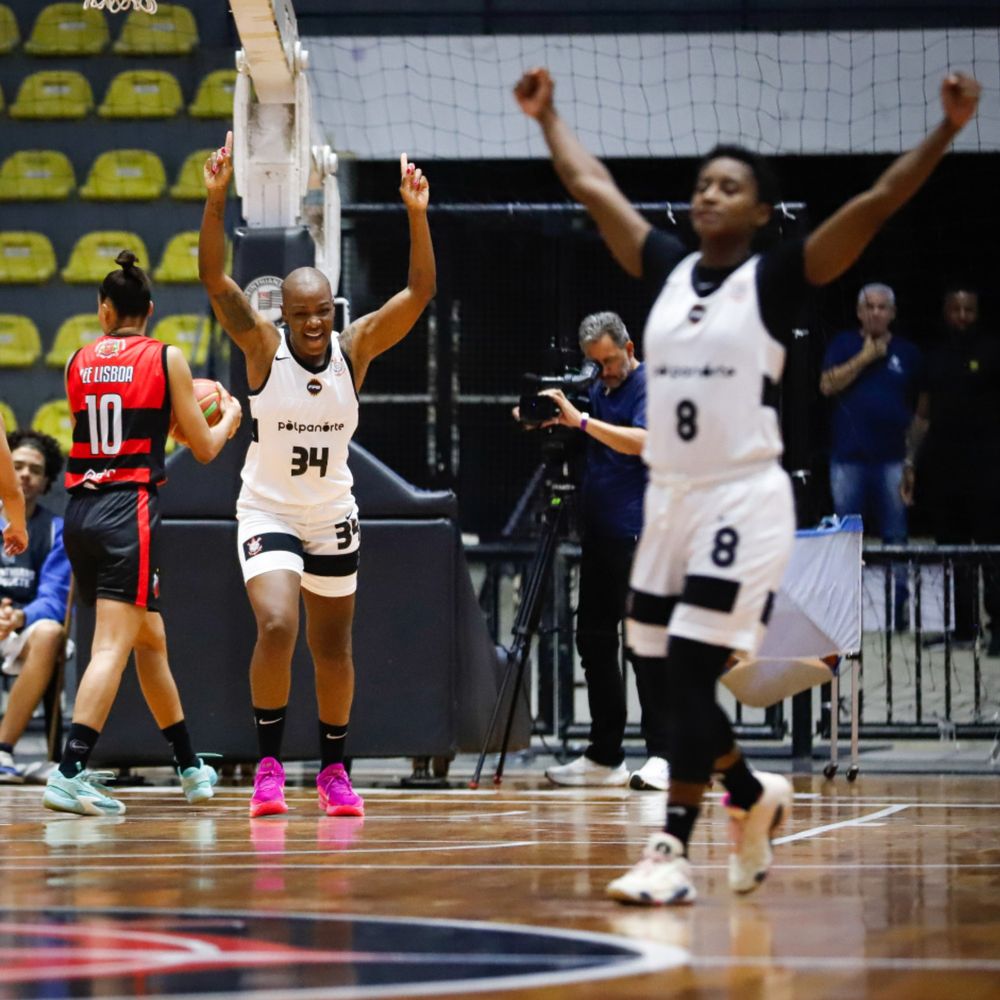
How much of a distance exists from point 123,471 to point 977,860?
343cm

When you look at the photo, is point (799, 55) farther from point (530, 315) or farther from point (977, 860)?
point (977, 860)

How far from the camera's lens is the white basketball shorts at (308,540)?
6434 millimetres

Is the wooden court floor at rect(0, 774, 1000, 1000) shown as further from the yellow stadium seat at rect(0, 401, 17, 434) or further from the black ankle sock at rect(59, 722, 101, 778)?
the yellow stadium seat at rect(0, 401, 17, 434)

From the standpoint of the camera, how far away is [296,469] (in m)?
6.50

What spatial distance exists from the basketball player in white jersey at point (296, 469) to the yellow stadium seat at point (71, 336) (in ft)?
27.0

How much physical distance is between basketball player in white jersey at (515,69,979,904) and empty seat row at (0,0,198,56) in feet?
41.3

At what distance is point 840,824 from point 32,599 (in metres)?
4.37

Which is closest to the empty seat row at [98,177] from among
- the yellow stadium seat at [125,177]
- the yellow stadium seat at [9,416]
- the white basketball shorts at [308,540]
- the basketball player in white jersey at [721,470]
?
the yellow stadium seat at [125,177]

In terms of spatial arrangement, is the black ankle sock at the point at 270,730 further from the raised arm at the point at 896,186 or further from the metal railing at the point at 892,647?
the raised arm at the point at 896,186

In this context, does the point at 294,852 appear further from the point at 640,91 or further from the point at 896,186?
the point at 640,91

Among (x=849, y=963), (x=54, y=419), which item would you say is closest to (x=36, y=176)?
(x=54, y=419)

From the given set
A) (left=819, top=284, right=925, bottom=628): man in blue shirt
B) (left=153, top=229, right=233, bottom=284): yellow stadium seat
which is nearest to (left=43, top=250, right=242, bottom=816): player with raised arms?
(left=819, top=284, right=925, bottom=628): man in blue shirt

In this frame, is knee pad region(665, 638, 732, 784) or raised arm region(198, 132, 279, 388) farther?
raised arm region(198, 132, 279, 388)

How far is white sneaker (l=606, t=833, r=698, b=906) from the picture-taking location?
12.8ft
